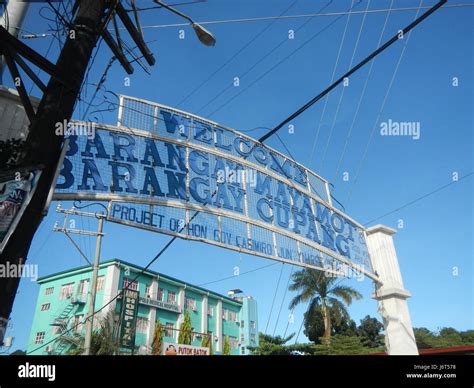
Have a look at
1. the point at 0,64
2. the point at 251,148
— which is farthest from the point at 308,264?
the point at 0,64

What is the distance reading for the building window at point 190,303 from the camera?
36844mm

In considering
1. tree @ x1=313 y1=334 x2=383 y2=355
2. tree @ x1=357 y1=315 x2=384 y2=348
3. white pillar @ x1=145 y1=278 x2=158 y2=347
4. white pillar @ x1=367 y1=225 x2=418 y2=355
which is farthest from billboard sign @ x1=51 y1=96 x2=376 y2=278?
tree @ x1=357 y1=315 x2=384 y2=348

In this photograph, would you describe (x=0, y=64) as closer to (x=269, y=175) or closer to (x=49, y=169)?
(x=49, y=169)

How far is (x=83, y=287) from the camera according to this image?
31.4 m

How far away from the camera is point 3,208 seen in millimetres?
4090

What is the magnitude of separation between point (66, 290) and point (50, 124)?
102 feet

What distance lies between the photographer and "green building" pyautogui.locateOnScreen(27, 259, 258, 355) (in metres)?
29.6

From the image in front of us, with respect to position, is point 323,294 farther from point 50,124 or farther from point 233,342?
point 50,124

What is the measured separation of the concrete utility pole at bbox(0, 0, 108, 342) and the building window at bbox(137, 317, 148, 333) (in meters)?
28.4

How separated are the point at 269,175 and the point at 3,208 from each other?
6.32m

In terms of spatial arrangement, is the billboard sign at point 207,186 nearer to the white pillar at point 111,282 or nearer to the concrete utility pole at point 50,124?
the concrete utility pole at point 50,124

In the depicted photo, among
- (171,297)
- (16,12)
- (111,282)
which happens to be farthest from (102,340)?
(16,12)

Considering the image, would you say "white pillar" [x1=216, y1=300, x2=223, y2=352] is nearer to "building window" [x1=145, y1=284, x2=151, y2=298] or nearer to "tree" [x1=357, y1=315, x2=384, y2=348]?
"building window" [x1=145, y1=284, x2=151, y2=298]

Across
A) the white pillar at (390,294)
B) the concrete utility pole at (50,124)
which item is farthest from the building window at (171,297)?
the concrete utility pole at (50,124)
